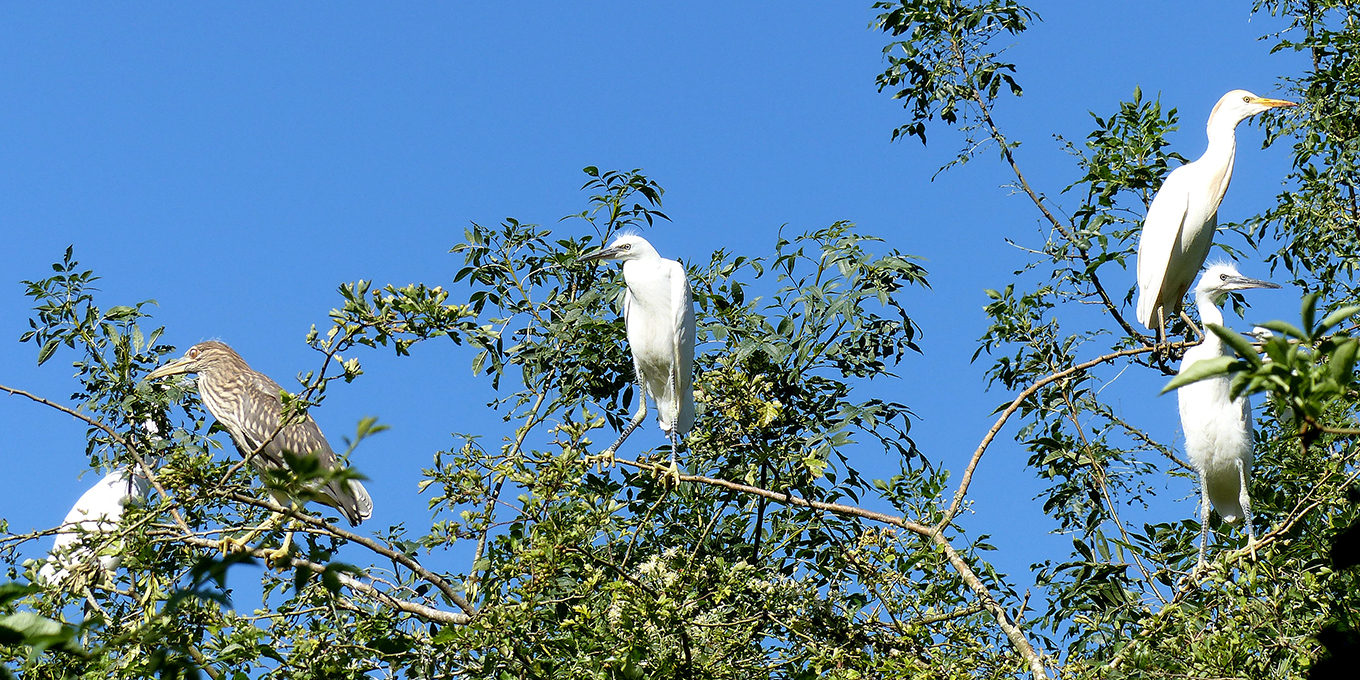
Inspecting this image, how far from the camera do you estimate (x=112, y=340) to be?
13.0ft

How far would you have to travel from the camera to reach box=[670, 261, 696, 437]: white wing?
4754mm

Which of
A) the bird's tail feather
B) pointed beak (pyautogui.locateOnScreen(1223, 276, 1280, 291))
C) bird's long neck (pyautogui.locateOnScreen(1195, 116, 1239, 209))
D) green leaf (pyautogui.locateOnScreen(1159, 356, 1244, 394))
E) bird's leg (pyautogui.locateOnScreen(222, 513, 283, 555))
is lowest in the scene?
green leaf (pyautogui.locateOnScreen(1159, 356, 1244, 394))

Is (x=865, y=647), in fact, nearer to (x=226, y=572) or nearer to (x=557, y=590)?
(x=557, y=590)

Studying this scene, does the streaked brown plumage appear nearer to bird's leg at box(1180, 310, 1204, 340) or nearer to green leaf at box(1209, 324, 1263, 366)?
bird's leg at box(1180, 310, 1204, 340)

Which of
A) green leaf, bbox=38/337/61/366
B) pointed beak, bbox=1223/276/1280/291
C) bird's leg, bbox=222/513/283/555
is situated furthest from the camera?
pointed beak, bbox=1223/276/1280/291

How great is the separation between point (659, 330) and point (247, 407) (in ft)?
7.83

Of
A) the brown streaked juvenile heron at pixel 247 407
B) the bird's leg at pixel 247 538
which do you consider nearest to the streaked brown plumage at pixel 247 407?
the brown streaked juvenile heron at pixel 247 407

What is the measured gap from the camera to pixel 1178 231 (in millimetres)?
4840

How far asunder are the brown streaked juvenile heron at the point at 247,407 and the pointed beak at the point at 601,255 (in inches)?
63.7

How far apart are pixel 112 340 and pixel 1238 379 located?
12.3ft

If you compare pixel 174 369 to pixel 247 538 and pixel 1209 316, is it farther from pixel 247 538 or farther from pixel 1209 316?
pixel 1209 316

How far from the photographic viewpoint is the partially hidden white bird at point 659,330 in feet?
15.3

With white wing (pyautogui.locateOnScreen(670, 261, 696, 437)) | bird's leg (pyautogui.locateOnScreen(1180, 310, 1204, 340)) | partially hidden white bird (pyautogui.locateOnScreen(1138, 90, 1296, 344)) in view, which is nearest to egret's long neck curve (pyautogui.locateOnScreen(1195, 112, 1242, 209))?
partially hidden white bird (pyautogui.locateOnScreen(1138, 90, 1296, 344))

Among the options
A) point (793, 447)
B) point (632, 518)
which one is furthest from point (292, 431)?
point (793, 447)
